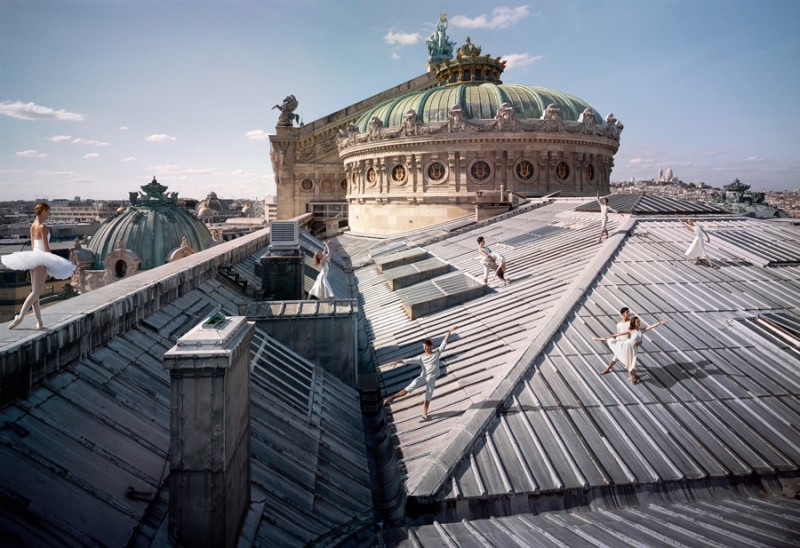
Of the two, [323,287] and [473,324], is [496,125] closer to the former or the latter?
[323,287]

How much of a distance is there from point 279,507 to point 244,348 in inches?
96.0

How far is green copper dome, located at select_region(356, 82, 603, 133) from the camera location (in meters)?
37.1

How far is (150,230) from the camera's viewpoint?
2970cm

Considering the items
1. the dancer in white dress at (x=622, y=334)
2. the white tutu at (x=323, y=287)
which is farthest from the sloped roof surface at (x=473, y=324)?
the white tutu at (x=323, y=287)

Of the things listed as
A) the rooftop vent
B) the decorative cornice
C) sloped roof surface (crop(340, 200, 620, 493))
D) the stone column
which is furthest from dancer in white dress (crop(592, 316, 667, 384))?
the decorative cornice

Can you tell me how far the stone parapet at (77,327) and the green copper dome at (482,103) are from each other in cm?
2805

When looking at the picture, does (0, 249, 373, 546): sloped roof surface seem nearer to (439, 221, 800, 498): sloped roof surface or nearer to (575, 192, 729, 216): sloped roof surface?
(439, 221, 800, 498): sloped roof surface

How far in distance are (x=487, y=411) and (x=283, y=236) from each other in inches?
434

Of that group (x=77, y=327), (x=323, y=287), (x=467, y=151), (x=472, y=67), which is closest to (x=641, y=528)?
(x=77, y=327)

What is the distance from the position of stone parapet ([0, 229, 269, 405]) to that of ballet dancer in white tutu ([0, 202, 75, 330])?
38 centimetres

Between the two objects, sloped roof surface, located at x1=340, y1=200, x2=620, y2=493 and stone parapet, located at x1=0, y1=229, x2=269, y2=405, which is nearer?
stone parapet, located at x1=0, y1=229, x2=269, y2=405

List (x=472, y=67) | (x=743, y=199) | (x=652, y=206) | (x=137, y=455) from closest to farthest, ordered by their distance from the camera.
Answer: (x=137, y=455) → (x=652, y=206) → (x=472, y=67) → (x=743, y=199)

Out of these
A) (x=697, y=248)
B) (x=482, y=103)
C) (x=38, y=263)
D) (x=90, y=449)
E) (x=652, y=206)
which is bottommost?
(x=90, y=449)

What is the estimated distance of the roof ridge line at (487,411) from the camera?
7.55 metres
